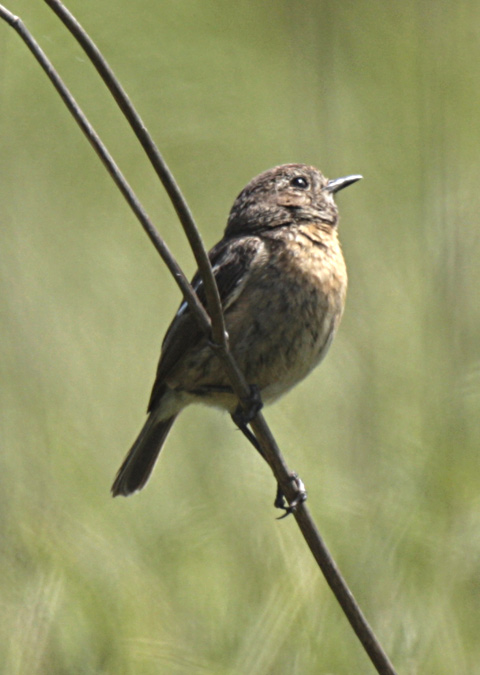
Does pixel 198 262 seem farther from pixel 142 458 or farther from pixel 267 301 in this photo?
pixel 142 458

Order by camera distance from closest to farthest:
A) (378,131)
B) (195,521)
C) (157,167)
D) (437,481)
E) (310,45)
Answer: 1. (157,167)
2. (437,481)
3. (195,521)
4. (310,45)
5. (378,131)

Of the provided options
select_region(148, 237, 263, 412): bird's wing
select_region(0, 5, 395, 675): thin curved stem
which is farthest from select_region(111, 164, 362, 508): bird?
select_region(0, 5, 395, 675): thin curved stem

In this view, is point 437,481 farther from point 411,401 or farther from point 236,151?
point 236,151

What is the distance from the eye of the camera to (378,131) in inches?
144

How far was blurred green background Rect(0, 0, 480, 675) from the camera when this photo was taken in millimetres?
2689

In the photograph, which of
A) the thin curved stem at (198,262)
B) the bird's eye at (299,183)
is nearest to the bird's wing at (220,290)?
the bird's eye at (299,183)

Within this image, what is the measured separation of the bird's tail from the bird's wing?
12.5 inches

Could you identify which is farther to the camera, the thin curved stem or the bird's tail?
the bird's tail

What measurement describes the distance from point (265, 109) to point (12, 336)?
1.21 metres

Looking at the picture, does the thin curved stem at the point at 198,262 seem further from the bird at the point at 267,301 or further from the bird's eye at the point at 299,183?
the bird's eye at the point at 299,183

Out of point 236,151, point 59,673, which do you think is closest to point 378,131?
point 236,151

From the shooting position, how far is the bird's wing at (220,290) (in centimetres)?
298

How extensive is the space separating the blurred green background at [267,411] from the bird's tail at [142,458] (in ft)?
0.23

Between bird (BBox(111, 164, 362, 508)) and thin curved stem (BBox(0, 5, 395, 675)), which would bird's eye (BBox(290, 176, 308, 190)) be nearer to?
bird (BBox(111, 164, 362, 508))
